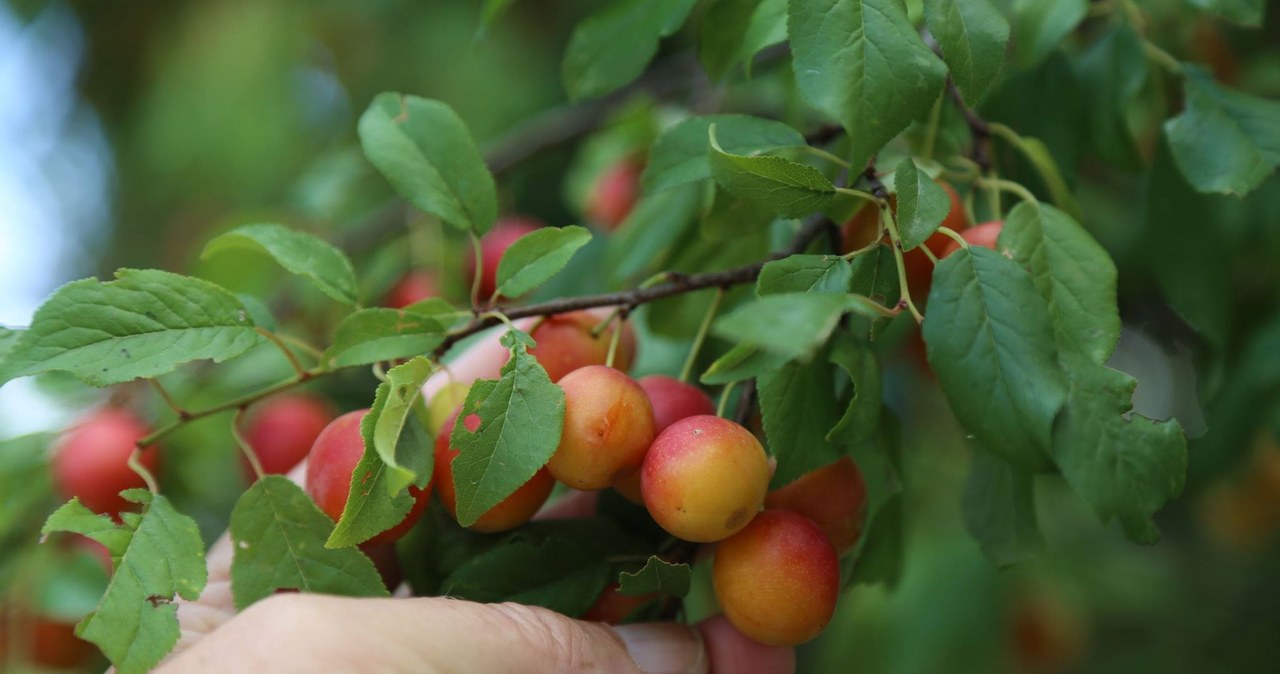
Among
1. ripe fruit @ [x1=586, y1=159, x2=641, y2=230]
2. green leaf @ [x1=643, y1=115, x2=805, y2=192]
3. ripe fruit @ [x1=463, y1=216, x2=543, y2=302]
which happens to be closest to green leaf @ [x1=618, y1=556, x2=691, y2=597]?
green leaf @ [x1=643, y1=115, x2=805, y2=192]

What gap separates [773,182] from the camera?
0.53 m

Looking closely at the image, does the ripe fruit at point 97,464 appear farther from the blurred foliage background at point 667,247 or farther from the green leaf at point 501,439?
the green leaf at point 501,439

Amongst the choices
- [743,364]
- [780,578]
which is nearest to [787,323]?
[743,364]

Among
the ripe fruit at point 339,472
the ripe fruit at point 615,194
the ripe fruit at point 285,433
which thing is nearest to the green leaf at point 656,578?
the ripe fruit at point 339,472

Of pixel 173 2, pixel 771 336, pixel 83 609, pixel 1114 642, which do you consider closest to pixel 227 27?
pixel 173 2

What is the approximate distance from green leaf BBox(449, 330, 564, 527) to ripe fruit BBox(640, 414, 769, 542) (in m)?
A: 0.06

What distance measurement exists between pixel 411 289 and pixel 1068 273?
2.72ft

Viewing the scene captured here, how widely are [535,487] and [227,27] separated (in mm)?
1663

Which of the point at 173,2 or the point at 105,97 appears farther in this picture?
the point at 105,97

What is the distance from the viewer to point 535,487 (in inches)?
23.7

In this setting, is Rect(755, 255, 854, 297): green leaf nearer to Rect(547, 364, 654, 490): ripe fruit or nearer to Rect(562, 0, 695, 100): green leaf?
Rect(547, 364, 654, 490): ripe fruit

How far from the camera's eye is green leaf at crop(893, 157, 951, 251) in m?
0.51

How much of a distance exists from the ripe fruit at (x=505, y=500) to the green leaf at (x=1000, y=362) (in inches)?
9.8

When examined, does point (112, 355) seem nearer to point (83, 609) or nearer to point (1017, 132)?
point (83, 609)
